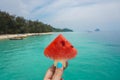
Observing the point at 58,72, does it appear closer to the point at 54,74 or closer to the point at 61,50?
the point at 54,74

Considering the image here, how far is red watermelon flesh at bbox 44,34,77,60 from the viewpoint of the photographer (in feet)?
4.05

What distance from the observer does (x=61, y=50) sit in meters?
1.23

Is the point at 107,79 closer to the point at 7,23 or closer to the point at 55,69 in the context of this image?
the point at 55,69

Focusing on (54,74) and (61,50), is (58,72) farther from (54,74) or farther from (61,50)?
(61,50)

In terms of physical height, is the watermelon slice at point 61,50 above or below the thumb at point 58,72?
above

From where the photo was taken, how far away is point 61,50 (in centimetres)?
123

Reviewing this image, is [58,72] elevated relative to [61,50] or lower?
lower

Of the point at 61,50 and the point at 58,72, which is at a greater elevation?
the point at 61,50

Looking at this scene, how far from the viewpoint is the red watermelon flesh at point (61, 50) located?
1.24 meters

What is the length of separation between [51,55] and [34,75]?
963 centimetres

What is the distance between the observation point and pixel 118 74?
436 inches

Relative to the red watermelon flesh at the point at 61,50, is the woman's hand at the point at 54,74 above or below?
below

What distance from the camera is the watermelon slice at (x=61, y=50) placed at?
4.05 feet

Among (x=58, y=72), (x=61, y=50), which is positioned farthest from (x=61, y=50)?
(x=58, y=72)
